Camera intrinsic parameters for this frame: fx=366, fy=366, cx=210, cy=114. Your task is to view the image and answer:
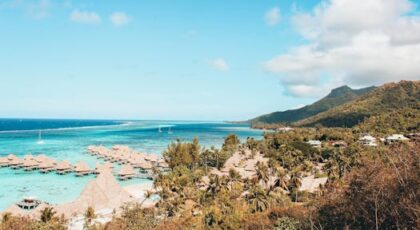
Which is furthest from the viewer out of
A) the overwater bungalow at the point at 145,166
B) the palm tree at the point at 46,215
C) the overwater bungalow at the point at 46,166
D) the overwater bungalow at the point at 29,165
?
the overwater bungalow at the point at 145,166

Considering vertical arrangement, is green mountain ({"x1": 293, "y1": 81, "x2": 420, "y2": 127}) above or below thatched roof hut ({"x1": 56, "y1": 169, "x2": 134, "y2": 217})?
above

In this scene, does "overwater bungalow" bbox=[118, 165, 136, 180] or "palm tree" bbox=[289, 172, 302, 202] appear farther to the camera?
"overwater bungalow" bbox=[118, 165, 136, 180]

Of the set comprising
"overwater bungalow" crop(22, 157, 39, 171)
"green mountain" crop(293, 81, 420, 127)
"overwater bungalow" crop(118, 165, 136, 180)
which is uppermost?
"green mountain" crop(293, 81, 420, 127)

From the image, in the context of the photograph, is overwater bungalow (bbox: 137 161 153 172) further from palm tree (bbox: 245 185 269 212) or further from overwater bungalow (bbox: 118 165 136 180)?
palm tree (bbox: 245 185 269 212)

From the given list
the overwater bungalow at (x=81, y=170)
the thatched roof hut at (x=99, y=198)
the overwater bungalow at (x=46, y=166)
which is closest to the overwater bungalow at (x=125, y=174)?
the overwater bungalow at (x=81, y=170)

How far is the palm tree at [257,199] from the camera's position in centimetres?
2680

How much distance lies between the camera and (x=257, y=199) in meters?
27.4

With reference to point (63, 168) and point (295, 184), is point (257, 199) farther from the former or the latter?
point (63, 168)

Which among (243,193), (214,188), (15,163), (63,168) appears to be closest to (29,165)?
(15,163)

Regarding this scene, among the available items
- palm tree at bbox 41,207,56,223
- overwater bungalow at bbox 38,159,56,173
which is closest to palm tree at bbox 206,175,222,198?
palm tree at bbox 41,207,56,223

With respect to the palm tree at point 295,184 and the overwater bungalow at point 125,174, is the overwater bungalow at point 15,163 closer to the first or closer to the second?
the overwater bungalow at point 125,174

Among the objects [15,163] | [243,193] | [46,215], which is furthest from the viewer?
[15,163]

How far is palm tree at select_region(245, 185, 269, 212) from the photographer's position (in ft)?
87.9

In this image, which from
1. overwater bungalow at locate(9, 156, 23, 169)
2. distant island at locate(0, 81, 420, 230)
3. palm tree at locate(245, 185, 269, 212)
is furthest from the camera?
overwater bungalow at locate(9, 156, 23, 169)
